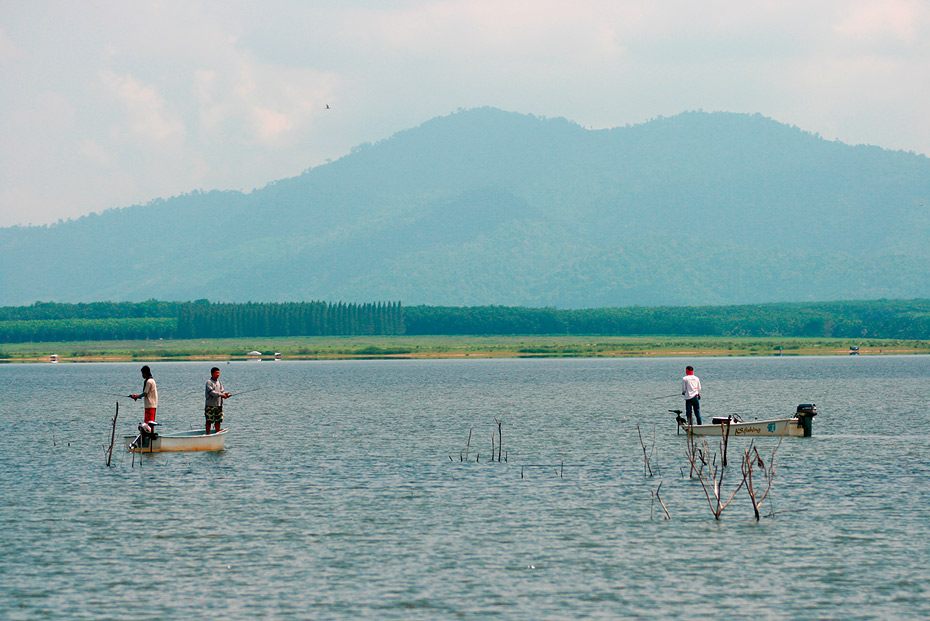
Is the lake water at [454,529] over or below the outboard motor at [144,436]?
below

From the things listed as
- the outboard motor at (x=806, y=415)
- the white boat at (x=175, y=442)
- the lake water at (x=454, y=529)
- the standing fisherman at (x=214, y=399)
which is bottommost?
the lake water at (x=454, y=529)

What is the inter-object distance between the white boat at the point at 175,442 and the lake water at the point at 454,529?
0.61m

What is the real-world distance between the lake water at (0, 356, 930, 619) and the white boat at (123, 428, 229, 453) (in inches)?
24.0

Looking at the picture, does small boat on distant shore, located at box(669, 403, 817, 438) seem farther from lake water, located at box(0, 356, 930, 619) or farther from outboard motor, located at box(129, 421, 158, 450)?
outboard motor, located at box(129, 421, 158, 450)

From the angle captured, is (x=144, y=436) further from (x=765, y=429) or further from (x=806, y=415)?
(x=806, y=415)

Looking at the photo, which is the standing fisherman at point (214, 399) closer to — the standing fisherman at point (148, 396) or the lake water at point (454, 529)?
the lake water at point (454, 529)

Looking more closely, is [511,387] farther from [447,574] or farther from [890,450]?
[447,574]

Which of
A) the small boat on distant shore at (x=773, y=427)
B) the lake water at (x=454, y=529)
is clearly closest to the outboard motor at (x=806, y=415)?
the small boat on distant shore at (x=773, y=427)

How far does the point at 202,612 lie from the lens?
2772cm

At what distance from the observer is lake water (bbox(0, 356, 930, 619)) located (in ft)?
94.5

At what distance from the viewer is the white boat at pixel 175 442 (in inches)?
2212

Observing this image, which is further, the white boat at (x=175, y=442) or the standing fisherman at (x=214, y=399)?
the standing fisherman at (x=214, y=399)

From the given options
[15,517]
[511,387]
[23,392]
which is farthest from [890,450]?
[23,392]

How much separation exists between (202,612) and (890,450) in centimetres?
4189
